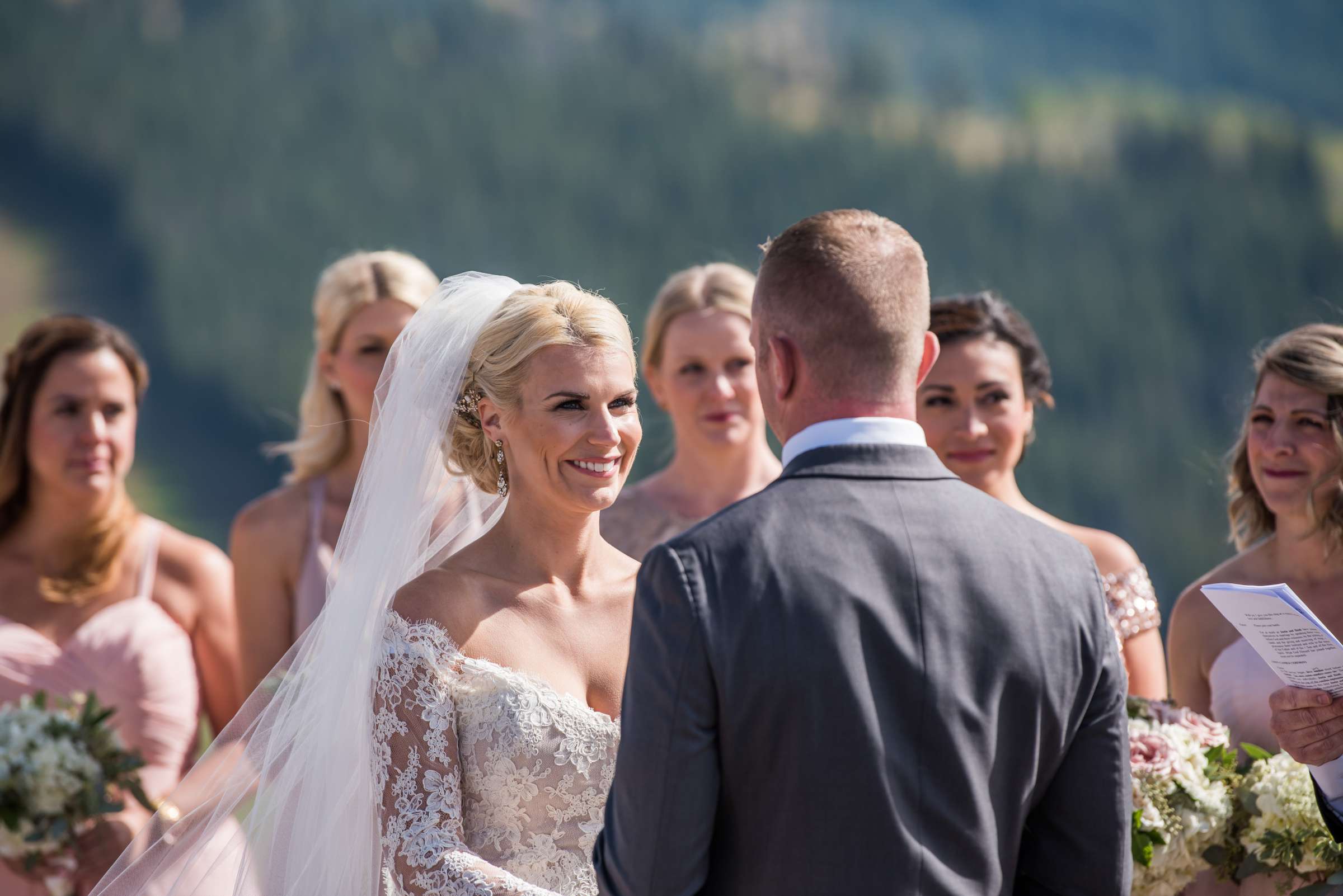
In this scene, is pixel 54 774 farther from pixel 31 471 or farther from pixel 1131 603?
pixel 1131 603

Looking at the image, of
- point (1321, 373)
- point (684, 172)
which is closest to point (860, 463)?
point (1321, 373)

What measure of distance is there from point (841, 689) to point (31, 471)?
12.9ft

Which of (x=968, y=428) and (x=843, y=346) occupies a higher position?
(x=843, y=346)

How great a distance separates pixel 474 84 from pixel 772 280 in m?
8.68

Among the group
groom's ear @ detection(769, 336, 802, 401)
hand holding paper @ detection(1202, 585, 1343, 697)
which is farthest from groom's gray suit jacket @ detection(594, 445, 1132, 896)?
hand holding paper @ detection(1202, 585, 1343, 697)

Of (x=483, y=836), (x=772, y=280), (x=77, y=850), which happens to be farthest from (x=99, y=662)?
(x=772, y=280)

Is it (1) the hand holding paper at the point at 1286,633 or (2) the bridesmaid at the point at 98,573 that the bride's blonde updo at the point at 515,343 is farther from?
(2) the bridesmaid at the point at 98,573

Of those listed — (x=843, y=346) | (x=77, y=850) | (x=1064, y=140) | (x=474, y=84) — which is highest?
(x=474, y=84)

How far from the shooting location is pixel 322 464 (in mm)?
4867

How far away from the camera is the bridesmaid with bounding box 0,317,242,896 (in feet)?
15.0

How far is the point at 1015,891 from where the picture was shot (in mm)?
2213

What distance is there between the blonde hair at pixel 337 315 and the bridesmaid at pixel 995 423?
1877 millimetres

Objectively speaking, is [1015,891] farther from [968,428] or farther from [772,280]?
[968,428]

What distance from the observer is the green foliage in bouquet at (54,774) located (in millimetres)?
3854
